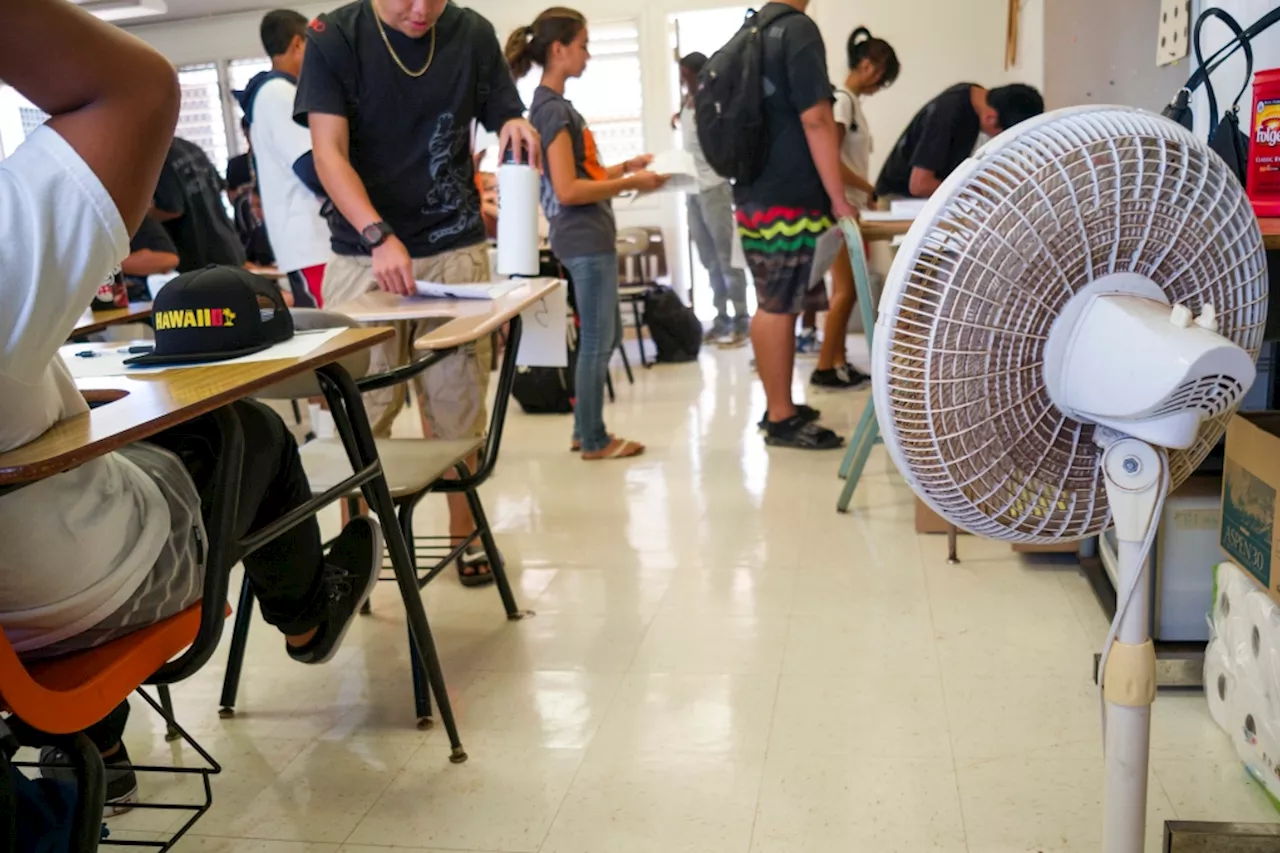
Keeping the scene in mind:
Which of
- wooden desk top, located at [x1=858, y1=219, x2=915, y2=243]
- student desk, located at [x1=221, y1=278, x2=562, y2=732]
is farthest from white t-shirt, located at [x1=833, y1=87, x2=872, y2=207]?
student desk, located at [x1=221, y1=278, x2=562, y2=732]

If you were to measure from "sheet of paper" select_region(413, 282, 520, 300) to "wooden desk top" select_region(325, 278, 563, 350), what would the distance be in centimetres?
2

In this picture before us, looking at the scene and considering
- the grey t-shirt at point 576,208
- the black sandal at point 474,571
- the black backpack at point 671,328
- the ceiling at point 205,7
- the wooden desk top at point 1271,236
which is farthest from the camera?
the ceiling at point 205,7

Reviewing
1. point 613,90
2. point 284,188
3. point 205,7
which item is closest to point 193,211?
point 284,188

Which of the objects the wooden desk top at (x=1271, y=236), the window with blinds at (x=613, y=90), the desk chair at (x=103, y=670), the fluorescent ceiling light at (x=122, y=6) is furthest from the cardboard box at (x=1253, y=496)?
the window with blinds at (x=613, y=90)

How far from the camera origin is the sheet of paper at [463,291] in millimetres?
1929

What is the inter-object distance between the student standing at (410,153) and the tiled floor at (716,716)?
16.9 inches

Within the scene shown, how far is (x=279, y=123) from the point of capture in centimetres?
278

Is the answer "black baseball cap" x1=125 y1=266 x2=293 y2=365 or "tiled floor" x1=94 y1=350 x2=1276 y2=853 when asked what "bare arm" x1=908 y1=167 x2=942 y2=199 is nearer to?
"tiled floor" x1=94 y1=350 x2=1276 y2=853

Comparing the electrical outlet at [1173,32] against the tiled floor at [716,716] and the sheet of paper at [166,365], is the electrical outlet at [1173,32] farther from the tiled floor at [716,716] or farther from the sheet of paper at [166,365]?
the sheet of paper at [166,365]

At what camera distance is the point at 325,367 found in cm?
142

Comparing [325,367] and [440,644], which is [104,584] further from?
[440,644]

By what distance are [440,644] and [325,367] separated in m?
0.81

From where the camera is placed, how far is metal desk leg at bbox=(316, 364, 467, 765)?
1.45 m

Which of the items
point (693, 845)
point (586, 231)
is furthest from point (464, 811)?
point (586, 231)
